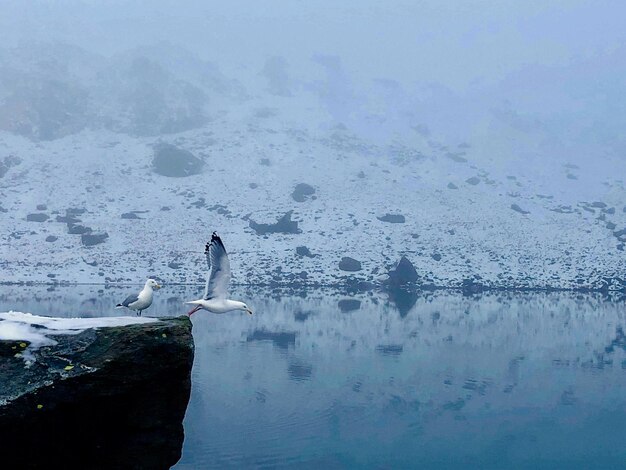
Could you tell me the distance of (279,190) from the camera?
7606cm

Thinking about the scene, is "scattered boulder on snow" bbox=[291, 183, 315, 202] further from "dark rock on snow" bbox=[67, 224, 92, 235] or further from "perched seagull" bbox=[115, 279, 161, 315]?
"perched seagull" bbox=[115, 279, 161, 315]

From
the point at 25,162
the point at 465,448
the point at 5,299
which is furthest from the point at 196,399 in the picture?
the point at 25,162

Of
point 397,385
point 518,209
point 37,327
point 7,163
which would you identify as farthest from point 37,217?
point 37,327

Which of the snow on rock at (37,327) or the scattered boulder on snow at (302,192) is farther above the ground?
the scattered boulder on snow at (302,192)

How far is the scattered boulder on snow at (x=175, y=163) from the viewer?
77875mm

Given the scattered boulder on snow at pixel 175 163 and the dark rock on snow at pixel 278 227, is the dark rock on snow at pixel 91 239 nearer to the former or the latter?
the dark rock on snow at pixel 278 227

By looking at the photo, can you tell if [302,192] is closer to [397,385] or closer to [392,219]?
[392,219]

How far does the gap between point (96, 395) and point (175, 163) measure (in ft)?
239

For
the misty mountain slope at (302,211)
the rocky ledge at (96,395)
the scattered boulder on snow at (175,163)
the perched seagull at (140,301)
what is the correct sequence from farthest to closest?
the scattered boulder on snow at (175,163)
the misty mountain slope at (302,211)
the perched seagull at (140,301)
the rocky ledge at (96,395)

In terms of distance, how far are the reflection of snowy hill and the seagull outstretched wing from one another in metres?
44.8

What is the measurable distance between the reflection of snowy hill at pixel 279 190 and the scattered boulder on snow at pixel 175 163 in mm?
1178

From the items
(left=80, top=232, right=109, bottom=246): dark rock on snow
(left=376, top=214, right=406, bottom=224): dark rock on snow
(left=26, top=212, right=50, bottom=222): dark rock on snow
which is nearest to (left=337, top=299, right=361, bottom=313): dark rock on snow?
(left=376, top=214, right=406, bottom=224): dark rock on snow

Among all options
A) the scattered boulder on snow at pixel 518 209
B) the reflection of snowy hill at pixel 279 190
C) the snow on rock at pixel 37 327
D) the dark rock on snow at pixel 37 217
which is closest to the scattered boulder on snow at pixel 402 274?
the reflection of snowy hill at pixel 279 190

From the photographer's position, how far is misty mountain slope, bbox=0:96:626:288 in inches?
2323
